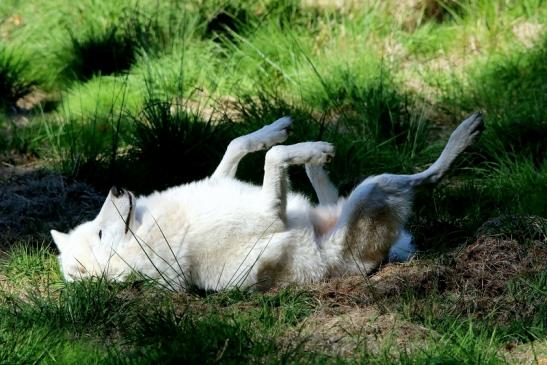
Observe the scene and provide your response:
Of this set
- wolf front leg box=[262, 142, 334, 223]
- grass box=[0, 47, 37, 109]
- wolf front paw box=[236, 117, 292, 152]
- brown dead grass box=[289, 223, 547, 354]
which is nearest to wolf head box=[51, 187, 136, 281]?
wolf front leg box=[262, 142, 334, 223]

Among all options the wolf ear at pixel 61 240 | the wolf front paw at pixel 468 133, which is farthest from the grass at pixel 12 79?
the wolf front paw at pixel 468 133

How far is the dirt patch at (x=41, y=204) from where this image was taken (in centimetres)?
604

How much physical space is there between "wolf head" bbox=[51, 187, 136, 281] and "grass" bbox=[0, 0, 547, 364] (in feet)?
0.57

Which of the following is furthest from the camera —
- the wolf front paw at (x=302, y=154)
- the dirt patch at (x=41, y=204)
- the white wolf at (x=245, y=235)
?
the dirt patch at (x=41, y=204)

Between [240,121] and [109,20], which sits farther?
[109,20]

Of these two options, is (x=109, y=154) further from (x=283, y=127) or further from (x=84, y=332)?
(x=84, y=332)

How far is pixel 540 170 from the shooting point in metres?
6.15

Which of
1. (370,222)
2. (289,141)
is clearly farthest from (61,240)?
(289,141)

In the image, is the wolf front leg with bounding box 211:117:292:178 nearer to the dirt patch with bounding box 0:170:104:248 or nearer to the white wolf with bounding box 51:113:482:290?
the white wolf with bounding box 51:113:482:290

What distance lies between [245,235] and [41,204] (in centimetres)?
215

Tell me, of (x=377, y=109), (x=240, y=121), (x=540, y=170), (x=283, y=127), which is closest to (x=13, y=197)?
(x=240, y=121)

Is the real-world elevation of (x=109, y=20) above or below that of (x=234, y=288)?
above

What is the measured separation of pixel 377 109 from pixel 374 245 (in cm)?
215

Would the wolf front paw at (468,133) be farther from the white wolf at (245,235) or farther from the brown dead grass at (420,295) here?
the brown dead grass at (420,295)
